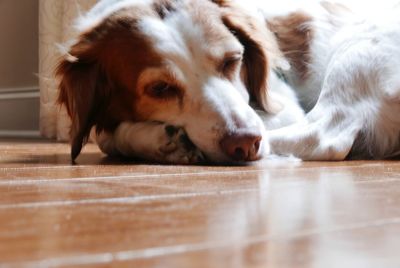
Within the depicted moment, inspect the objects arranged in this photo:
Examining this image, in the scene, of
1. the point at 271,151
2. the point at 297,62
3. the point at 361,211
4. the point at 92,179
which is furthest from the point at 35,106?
the point at 361,211

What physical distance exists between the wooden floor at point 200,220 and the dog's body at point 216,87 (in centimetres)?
34

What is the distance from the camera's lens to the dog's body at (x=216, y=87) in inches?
63.9

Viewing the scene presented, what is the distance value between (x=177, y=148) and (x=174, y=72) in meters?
0.19

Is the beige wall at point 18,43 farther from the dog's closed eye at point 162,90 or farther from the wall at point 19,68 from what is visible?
the dog's closed eye at point 162,90

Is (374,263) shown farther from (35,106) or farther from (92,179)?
(35,106)

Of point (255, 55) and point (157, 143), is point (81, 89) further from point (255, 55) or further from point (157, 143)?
point (255, 55)

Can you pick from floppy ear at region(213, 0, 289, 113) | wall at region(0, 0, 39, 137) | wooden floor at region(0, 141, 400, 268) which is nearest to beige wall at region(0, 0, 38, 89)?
wall at region(0, 0, 39, 137)

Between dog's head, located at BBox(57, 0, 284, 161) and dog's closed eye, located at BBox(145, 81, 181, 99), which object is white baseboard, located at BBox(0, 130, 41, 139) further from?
dog's closed eye, located at BBox(145, 81, 181, 99)

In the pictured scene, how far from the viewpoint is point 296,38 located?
2.19 meters

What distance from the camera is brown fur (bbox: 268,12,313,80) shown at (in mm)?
2166

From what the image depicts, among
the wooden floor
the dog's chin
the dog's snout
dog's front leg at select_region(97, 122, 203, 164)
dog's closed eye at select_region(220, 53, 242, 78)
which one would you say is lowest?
dog's front leg at select_region(97, 122, 203, 164)

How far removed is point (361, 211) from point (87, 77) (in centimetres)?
118

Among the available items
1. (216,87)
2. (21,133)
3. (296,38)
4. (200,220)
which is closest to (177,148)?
(216,87)

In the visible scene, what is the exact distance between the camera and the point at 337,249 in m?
0.58
